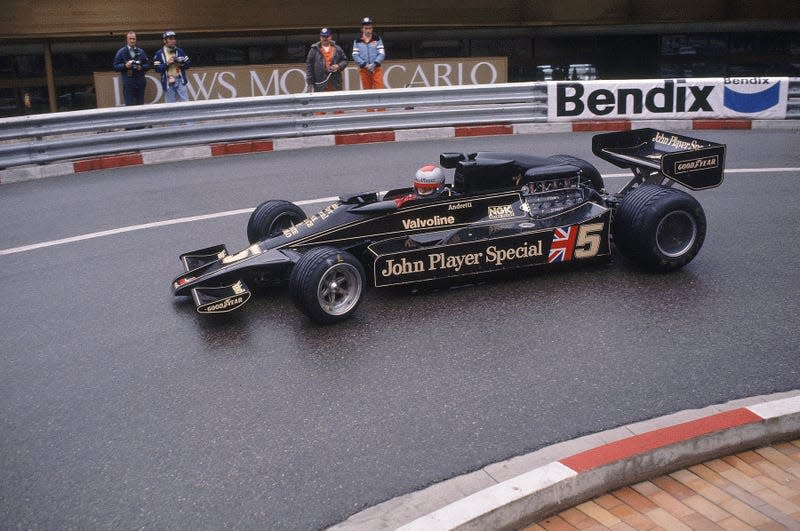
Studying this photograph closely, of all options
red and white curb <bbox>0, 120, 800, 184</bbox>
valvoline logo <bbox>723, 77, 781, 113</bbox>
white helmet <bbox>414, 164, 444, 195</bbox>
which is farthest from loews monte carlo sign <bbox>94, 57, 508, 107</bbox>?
white helmet <bbox>414, 164, 444, 195</bbox>

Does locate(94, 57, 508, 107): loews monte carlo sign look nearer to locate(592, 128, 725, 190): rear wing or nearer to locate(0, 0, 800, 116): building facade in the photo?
locate(0, 0, 800, 116): building facade

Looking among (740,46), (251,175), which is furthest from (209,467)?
(740,46)

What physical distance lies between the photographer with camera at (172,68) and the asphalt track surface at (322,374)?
19.1 feet

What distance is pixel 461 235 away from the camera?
20.7 feet

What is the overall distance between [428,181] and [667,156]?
2.14 meters

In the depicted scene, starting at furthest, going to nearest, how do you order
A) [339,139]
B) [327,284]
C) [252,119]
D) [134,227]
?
[339,139] → [252,119] → [134,227] → [327,284]

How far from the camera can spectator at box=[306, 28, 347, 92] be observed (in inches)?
556

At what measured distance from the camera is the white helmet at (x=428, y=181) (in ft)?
21.2

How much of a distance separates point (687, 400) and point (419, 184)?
8.99 feet

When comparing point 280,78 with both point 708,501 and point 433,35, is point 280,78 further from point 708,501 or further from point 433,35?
point 708,501

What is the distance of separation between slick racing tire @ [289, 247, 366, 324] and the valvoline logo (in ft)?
31.5

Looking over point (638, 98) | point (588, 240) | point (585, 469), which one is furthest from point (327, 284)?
point (638, 98)

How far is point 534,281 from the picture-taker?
6.59m

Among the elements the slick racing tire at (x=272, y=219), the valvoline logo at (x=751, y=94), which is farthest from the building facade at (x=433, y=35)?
the slick racing tire at (x=272, y=219)
